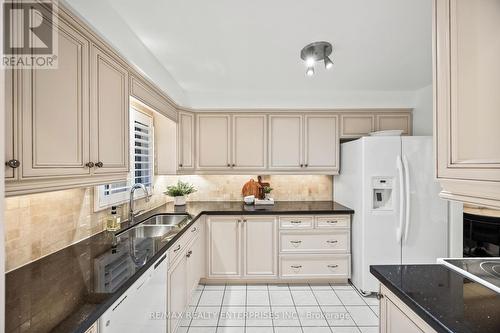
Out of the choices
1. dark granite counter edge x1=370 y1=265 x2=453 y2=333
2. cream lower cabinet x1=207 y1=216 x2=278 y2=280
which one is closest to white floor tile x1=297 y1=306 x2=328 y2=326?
cream lower cabinet x1=207 y1=216 x2=278 y2=280

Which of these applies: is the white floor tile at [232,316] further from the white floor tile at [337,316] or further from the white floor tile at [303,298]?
the white floor tile at [337,316]

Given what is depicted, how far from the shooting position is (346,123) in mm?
3188

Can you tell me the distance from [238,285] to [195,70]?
254 cm

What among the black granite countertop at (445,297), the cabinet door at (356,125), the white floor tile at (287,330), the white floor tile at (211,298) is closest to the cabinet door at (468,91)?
the black granite countertop at (445,297)

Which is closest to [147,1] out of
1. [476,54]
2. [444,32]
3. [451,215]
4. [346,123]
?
[444,32]

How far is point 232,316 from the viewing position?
7.57ft

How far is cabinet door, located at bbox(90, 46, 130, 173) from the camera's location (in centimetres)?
135

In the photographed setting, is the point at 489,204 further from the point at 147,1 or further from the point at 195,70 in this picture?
the point at 195,70

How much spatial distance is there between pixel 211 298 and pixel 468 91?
275 cm

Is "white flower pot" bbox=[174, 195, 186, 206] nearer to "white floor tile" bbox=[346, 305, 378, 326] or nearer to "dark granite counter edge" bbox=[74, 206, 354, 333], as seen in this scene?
"dark granite counter edge" bbox=[74, 206, 354, 333]

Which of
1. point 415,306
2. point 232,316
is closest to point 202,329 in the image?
point 232,316

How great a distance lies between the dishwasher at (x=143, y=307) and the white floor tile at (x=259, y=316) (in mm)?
889

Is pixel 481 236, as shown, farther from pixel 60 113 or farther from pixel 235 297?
pixel 60 113

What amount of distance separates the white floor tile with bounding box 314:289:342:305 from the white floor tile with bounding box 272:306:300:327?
1.20 ft
